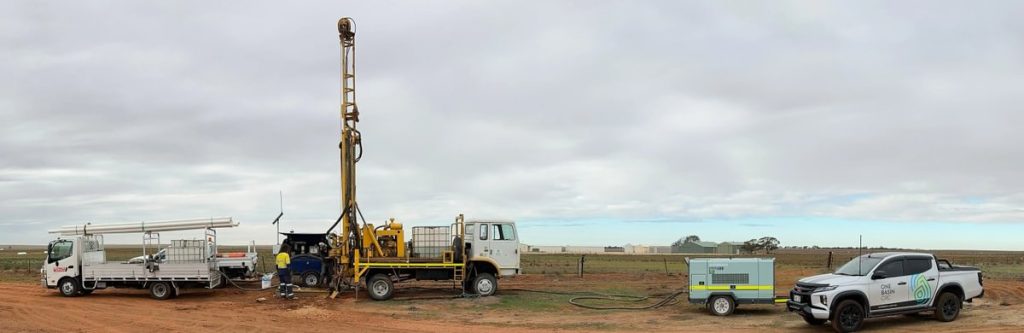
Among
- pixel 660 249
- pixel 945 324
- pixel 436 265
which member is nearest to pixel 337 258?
pixel 436 265

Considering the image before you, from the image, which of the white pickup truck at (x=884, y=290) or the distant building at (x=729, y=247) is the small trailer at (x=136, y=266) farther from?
the distant building at (x=729, y=247)

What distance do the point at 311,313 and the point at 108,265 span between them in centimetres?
943

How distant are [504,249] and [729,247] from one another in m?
118

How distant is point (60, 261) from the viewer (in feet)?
83.3

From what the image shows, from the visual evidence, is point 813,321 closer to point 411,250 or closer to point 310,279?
Answer: point 411,250

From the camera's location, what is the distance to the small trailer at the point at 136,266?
24.7m

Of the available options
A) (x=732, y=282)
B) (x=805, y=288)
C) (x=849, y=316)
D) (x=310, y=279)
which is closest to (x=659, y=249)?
(x=310, y=279)

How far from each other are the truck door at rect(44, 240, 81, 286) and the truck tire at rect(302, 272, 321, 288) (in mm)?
7779

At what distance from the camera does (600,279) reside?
3353 centimetres

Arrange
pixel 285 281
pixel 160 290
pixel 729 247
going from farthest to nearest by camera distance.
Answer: pixel 729 247 < pixel 160 290 < pixel 285 281

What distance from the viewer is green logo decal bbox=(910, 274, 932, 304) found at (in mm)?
16500

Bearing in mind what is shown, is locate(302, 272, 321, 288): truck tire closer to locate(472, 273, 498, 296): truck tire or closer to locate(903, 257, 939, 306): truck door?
locate(472, 273, 498, 296): truck tire

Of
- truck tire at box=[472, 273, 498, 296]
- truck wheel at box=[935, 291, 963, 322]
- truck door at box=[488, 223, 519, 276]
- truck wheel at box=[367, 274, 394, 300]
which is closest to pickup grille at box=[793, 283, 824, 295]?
truck wheel at box=[935, 291, 963, 322]

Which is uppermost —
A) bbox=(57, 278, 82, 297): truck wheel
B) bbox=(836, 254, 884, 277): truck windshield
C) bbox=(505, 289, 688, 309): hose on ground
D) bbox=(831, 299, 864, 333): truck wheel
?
bbox=(836, 254, 884, 277): truck windshield
